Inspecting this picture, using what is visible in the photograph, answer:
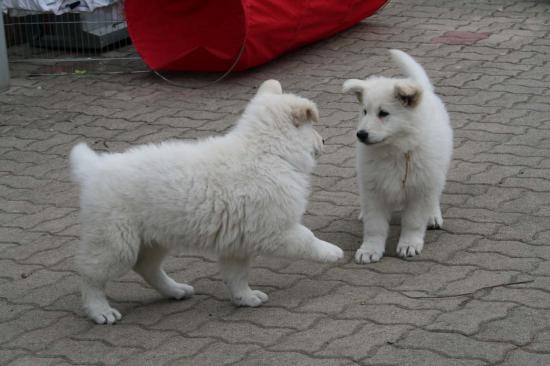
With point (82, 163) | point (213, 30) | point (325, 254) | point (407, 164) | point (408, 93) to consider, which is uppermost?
point (408, 93)

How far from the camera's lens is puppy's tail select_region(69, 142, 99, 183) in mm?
4098

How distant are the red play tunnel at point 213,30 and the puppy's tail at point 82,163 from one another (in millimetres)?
3679

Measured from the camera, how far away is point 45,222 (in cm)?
555

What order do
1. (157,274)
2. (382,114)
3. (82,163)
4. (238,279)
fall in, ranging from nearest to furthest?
(82,163) → (238,279) → (157,274) → (382,114)

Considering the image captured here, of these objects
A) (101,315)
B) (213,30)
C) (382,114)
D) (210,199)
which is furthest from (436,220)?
(213,30)

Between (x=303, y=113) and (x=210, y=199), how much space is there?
593mm

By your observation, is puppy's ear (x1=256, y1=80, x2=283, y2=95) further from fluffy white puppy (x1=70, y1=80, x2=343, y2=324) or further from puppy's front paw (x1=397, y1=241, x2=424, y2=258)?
puppy's front paw (x1=397, y1=241, x2=424, y2=258)

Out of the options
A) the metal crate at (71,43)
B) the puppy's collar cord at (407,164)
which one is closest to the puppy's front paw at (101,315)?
the puppy's collar cord at (407,164)

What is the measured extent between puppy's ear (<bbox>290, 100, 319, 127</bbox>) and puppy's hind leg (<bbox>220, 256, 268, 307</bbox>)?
70cm

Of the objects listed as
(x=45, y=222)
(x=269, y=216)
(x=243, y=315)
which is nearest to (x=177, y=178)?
(x=269, y=216)

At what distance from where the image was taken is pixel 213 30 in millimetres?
8102

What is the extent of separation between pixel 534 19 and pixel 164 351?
6.71 m

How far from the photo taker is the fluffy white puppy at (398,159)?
4625 millimetres

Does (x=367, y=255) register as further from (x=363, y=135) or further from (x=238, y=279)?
(x=238, y=279)
